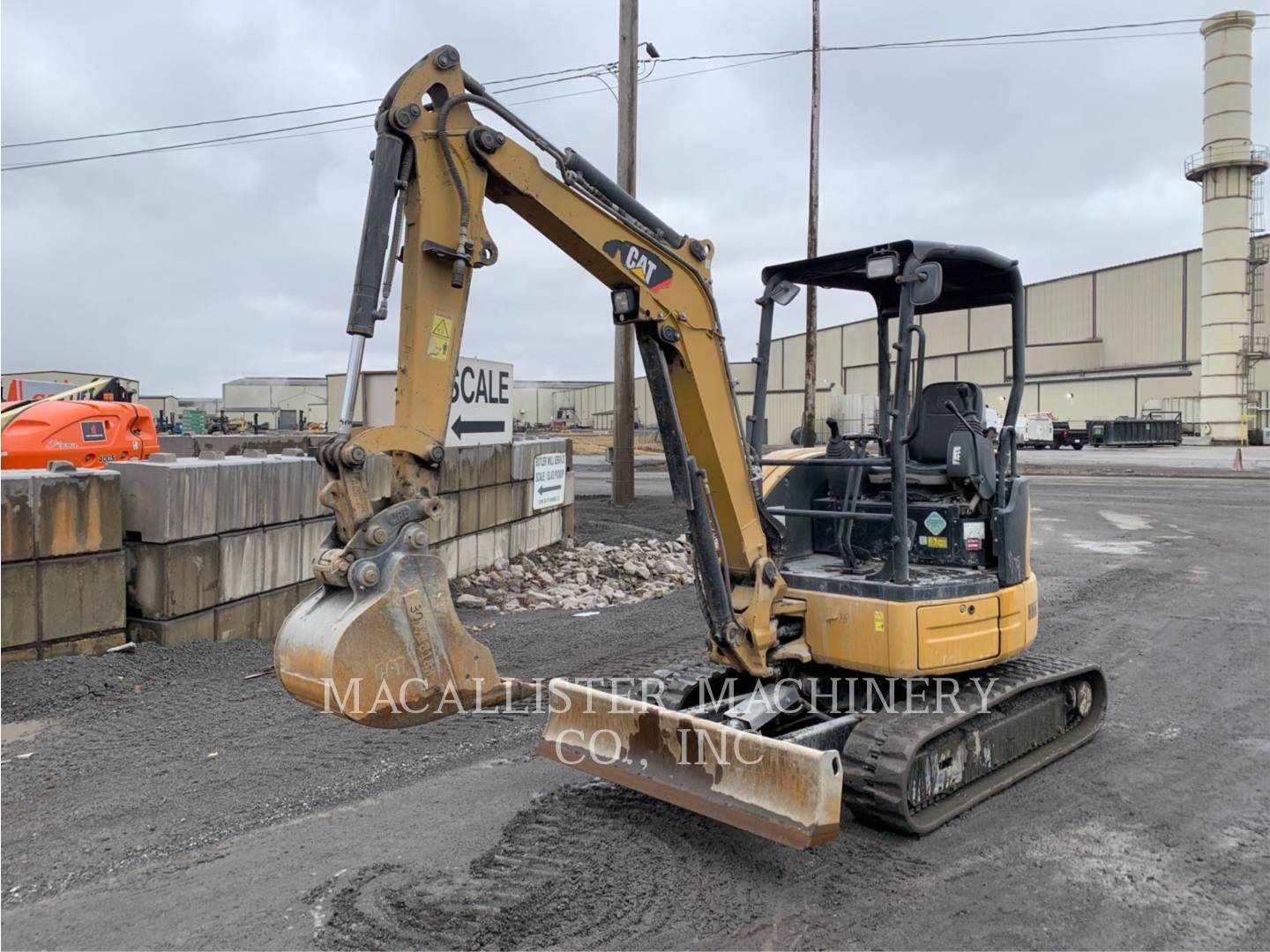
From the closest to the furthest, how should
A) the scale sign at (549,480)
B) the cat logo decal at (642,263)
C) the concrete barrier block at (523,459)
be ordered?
the cat logo decal at (642,263), the concrete barrier block at (523,459), the scale sign at (549,480)

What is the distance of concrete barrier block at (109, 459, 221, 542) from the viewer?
6547mm

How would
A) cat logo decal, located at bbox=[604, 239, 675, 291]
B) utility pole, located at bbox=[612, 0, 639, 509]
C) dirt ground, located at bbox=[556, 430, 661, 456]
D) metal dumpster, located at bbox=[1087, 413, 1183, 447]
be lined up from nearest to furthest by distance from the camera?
cat logo decal, located at bbox=[604, 239, 675, 291] → utility pole, located at bbox=[612, 0, 639, 509] → dirt ground, located at bbox=[556, 430, 661, 456] → metal dumpster, located at bbox=[1087, 413, 1183, 447]

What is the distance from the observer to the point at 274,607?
7.52 meters

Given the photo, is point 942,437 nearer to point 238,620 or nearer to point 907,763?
point 907,763

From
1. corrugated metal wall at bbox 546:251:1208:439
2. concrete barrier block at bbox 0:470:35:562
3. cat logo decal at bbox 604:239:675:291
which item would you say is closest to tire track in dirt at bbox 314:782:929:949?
cat logo decal at bbox 604:239:675:291

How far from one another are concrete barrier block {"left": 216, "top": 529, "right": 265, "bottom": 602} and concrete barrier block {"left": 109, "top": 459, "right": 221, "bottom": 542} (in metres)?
0.32

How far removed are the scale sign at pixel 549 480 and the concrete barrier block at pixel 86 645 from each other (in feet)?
19.5

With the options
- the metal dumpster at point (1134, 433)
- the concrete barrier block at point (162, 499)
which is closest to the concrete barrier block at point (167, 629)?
the concrete barrier block at point (162, 499)

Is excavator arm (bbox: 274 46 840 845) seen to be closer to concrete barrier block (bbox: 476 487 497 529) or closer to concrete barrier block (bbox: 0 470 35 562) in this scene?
concrete barrier block (bbox: 0 470 35 562)

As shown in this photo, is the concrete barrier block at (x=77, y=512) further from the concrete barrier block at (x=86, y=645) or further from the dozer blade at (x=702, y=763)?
the dozer blade at (x=702, y=763)

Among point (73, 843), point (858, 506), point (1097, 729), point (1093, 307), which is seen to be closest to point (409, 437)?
point (73, 843)

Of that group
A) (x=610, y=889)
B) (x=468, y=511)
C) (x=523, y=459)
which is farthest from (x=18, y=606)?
(x=523, y=459)

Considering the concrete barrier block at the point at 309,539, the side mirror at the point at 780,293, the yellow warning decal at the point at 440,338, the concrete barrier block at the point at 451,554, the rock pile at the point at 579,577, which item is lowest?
the rock pile at the point at 579,577

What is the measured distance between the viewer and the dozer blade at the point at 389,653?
3295 mm
